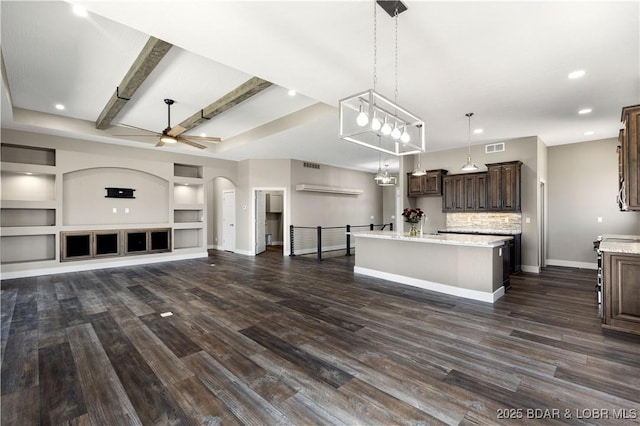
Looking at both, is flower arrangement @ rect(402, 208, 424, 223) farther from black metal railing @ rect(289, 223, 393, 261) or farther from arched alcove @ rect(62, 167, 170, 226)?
arched alcove @ rect(62, 167, 170, 226)

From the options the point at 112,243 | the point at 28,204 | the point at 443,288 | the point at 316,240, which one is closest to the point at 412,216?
the point at 443,288

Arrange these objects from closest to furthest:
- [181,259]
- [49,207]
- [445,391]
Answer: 1. [445,391]
2. [49,207]
3. [181,259]

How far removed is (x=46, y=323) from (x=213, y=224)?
738 centimetres

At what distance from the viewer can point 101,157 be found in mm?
6992

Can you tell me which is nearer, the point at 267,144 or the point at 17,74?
the point at 17,74

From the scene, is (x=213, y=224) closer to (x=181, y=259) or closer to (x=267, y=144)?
(x=181, y=259)

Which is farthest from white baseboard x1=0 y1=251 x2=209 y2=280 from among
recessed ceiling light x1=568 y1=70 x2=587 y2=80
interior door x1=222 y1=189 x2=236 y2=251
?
recessed ceiling light x1=568 y1=70 x2=587 y2=80

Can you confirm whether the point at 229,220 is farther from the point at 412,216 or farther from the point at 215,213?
the point at 412,216

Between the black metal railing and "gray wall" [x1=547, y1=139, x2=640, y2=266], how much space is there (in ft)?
15.5

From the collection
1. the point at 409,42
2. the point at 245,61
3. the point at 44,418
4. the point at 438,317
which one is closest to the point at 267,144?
the point at 245,61

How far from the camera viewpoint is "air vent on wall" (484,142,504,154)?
6777 mm

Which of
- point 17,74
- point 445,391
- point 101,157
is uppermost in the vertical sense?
point 17,74

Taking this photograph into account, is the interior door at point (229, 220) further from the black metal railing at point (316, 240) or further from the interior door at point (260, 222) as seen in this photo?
the black metal railing at point (316, 240)

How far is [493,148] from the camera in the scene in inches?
271
